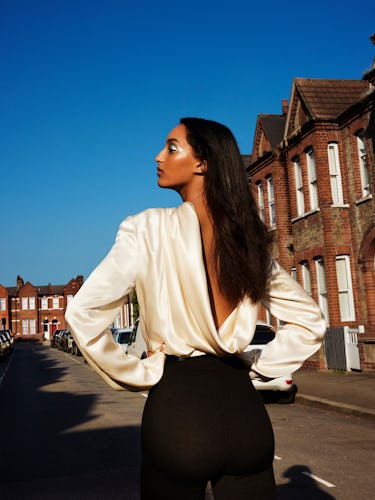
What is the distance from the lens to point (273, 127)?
25.0m

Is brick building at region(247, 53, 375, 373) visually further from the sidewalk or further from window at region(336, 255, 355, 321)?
the sidewalk

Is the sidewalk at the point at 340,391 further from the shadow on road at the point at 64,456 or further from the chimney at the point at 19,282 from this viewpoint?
the chimney at the point at 19,282

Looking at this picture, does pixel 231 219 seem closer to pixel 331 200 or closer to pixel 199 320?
pixel 199 320

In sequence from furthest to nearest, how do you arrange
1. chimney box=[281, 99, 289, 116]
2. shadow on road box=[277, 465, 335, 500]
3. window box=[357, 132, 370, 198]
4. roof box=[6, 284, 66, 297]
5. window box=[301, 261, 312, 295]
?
roof box=[6, 284, 66, 297], chimney box=[281, 99, 289, 116], window box=[301, 261, 312, 295], window box=[357, 132, 370, 198], shadow on road box=[277, 465, 335, 500]

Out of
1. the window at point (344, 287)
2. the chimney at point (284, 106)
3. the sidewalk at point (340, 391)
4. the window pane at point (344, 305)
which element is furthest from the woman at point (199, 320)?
the chimney at point (284, 106)

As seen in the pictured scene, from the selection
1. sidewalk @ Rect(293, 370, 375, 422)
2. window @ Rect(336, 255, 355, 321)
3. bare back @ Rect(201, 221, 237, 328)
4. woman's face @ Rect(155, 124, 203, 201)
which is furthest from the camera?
window @ Rect(336, 255, 355, 321)

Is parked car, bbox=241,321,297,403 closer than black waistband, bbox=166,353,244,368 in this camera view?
No

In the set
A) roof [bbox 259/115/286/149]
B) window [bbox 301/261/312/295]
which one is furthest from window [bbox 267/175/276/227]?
window [bbox 301/261/312/295]

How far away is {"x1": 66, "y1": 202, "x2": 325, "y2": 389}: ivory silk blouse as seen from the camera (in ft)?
6.32

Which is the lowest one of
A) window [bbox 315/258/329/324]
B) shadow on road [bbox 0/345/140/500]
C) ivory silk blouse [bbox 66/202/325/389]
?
shadow on road [bbox 0/345/140/500]

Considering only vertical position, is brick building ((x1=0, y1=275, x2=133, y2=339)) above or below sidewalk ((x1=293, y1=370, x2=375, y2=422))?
above

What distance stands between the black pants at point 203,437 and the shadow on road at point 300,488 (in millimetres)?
3913

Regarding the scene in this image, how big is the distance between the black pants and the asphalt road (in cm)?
398

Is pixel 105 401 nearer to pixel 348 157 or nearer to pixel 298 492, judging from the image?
pixel 298 492
